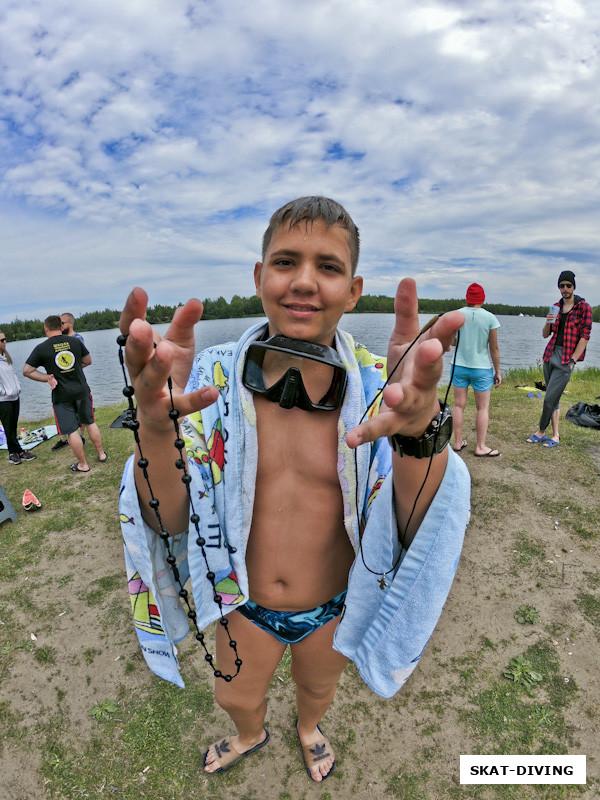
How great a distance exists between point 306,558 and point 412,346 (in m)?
0.98

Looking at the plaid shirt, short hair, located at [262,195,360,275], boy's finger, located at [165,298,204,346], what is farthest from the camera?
the plaid shirt

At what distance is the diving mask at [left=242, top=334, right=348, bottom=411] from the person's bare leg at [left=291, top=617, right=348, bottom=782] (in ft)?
3.50

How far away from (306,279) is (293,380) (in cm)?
35

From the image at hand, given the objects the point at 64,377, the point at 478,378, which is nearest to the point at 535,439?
the point at 478,378

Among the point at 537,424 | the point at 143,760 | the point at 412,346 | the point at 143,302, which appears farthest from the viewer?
the point at 537,424

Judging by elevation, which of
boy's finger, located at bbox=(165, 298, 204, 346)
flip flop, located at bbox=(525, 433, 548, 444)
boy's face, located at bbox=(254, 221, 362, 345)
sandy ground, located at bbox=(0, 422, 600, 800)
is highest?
boy's face, located at bbox=(254, 221, 362, 345)

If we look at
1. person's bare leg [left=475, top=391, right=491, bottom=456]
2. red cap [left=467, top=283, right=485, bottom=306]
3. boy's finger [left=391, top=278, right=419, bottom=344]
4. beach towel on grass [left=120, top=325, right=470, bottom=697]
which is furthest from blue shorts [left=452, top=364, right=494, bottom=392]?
boy's finger [left=391, top=278, right=419, bottom=344]

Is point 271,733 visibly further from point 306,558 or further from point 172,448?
point 172,448

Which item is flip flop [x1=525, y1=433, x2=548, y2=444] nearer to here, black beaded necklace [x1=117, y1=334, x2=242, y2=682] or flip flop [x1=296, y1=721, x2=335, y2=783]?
flip flop [x1=296, y1=721, x2=335, y2=783]

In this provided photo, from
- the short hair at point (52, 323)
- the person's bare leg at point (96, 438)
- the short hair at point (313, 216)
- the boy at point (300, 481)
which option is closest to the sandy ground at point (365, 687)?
the boy at point (300, 481)

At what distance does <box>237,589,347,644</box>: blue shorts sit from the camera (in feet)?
5.74

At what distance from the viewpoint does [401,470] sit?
1358 millimetres

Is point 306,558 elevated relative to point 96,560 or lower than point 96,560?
elevated

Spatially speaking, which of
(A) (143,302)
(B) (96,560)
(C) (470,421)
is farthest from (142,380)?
(C) (470,421)
